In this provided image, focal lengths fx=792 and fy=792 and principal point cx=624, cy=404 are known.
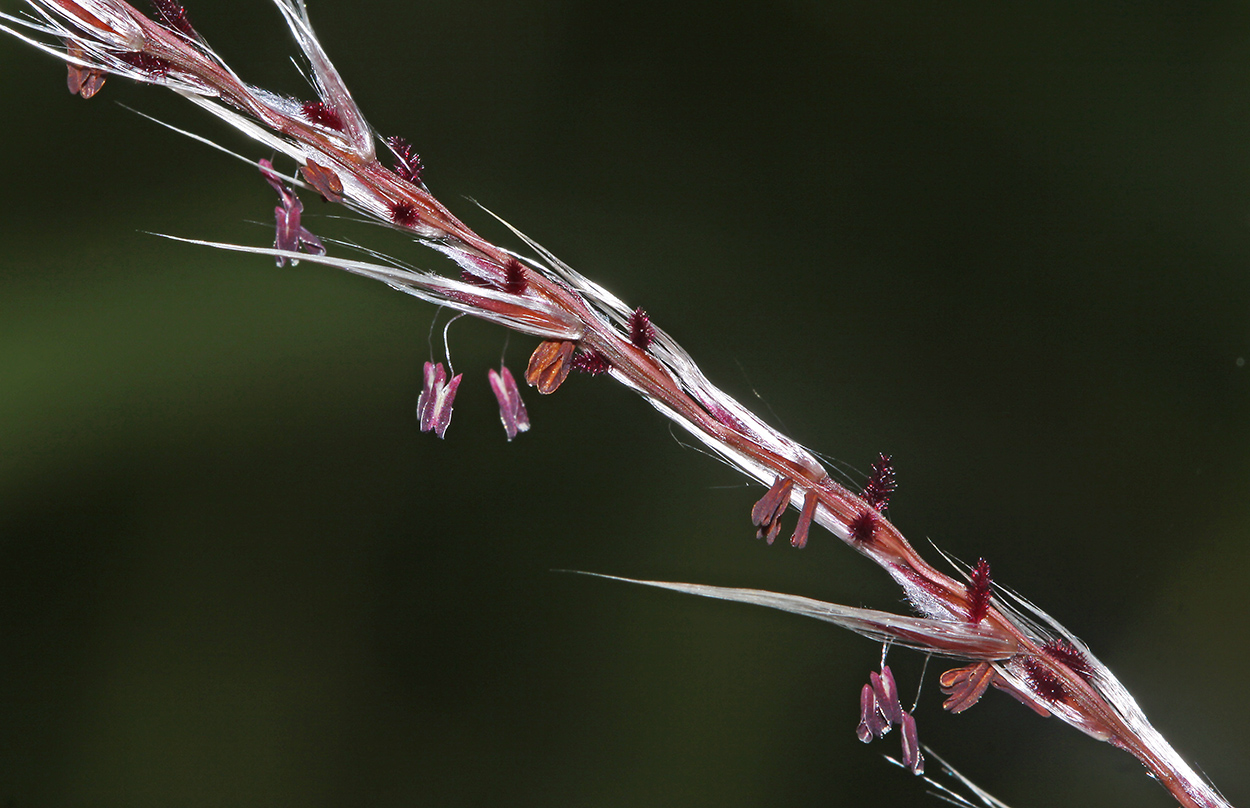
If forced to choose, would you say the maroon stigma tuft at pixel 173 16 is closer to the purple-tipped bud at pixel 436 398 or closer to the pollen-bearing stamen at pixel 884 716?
the purple-tipped bud at pixel 436 398

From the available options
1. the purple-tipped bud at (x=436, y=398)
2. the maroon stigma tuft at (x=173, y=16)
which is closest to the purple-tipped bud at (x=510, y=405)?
the purple-tipped bud at (x=436, y=398)

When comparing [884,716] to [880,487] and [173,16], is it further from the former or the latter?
[173,16]

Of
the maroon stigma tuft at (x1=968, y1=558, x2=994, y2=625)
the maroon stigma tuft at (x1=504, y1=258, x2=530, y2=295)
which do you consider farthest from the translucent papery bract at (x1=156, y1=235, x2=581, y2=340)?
the maroon stigma tuft at (x1=968, y1=558, x2=994, y2=625)

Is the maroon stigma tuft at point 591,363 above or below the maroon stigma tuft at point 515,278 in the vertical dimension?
below

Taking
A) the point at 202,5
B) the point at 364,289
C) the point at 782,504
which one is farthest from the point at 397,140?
the point at 202,5

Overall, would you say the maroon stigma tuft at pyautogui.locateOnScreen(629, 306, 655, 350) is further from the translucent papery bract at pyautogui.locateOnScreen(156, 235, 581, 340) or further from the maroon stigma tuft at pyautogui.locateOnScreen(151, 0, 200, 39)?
the maroon stigma tuft at pyautogui.locateOnScreen(151, 0, 200, 39)

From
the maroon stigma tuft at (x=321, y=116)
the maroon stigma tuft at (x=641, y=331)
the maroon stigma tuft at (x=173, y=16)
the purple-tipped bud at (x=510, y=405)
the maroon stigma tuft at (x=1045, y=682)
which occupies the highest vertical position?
the maroon stigma tuft at (x=173, y=16)
